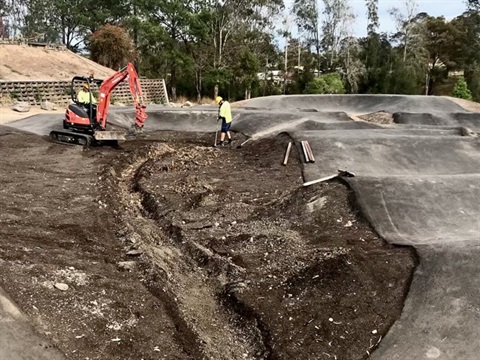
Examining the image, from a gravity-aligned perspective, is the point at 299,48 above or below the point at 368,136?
above

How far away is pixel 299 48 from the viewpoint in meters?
46.9

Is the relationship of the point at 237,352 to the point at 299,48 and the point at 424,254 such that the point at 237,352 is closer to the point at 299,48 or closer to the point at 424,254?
the point at 424,254

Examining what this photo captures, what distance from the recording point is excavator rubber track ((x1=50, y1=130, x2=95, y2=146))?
1559cm

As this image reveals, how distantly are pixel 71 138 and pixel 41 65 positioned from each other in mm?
17644

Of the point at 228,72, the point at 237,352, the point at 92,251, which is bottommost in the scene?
the point at 237,352

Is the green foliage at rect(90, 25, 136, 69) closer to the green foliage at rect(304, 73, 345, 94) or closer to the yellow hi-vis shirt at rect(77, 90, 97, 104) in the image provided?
the green foliage at rect(304, 73, 345, 94)

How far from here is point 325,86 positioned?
40.5 metres

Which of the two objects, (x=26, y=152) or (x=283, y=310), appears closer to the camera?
(x=283, y=310)

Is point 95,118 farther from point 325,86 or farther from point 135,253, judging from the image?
point 325,86

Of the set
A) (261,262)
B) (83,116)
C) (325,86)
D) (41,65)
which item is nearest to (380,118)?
(325,86)

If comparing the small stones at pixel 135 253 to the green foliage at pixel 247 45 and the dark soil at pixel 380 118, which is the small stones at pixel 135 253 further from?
the green foliage at pixel 247 45

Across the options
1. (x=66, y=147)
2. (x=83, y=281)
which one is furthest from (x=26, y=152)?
(x=83, y=281)

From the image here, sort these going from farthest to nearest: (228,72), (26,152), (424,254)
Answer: (228,72), (26,152), (424,254)

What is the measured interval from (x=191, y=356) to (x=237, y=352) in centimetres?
67
